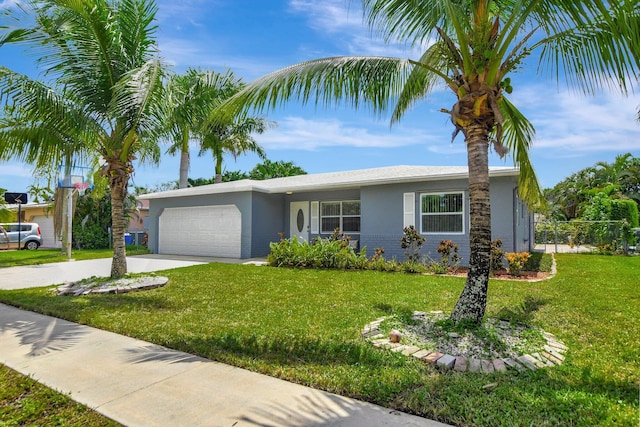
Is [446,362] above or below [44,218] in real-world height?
below

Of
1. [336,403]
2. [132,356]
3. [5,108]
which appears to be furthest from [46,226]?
[336,403]

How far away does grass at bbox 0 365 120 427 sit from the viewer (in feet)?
10.1

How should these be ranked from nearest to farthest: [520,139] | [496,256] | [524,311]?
1. [524,311]
2. [520,139]
3. [496,256]

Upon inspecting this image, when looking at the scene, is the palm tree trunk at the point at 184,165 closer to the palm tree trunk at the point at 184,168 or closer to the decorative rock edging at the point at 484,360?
the palm tree trunk at the point at 184,168

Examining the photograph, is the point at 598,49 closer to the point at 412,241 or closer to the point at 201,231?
the point at 412,241

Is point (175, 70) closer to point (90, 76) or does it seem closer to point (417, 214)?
point (90, 76)

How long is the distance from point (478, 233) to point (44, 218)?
31.2 m

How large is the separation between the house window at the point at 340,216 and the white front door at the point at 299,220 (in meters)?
0.72

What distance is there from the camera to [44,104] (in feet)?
25.1

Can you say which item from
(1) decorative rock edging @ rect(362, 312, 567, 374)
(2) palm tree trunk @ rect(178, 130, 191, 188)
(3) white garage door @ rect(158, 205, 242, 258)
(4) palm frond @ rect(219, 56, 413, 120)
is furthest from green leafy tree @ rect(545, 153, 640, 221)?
(1) decorative rock edging @ rect(362, 312, 567, 374)

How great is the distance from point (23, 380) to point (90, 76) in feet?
21.8

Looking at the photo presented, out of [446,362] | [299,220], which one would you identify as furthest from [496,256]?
[299,220]

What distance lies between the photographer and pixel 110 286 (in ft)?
28.1

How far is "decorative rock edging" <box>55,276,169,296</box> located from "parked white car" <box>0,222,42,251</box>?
18745 mm
